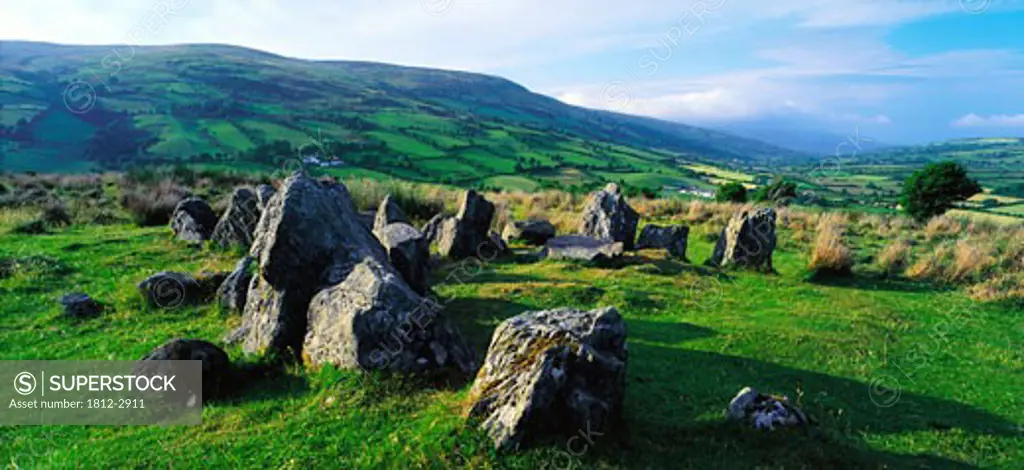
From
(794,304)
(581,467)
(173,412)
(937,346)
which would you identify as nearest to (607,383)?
(581,467)

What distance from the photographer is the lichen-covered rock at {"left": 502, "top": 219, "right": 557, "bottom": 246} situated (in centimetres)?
2488

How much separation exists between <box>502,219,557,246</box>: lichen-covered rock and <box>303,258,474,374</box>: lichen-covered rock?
49.7ft

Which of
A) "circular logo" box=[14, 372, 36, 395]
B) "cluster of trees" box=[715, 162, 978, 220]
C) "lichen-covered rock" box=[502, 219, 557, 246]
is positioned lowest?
"circular logo" box=[14, 372, 36, 395]

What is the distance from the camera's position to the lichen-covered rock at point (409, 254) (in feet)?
46.6

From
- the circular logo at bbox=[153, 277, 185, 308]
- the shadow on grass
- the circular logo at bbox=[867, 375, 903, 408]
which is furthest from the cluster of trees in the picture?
the circular logo at bbox=[153, 277, 185, 308]

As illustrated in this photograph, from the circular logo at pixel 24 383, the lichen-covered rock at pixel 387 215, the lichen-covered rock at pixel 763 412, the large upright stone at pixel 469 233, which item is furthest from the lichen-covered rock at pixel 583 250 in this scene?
the circular logo at pixel 24 383

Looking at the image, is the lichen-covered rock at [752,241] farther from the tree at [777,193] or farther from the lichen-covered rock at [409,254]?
the tree at [777,193]

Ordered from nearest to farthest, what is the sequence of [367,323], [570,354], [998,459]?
1. [570,354]
2. [998,459]
3. [367,323]

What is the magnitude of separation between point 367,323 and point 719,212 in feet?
99.7

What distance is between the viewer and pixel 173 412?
824cm

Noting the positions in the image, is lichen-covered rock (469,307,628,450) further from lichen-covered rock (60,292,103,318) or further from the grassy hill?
lichen-covered rock (60,292,103,318)

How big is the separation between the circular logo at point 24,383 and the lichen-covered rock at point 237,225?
9981mm

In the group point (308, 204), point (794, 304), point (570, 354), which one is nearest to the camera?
point (570, 354)

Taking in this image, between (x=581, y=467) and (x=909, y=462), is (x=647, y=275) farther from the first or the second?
(x=581, y=467)
